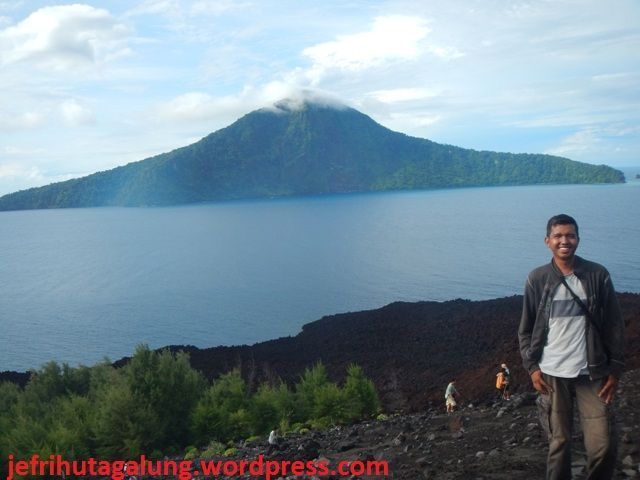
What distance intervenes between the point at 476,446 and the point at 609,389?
3.16 meters

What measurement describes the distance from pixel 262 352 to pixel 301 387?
42.1 ft

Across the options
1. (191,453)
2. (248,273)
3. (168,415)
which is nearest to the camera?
(191,453)

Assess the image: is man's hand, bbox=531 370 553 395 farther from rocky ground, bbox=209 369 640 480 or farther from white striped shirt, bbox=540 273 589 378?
rocky ground, bbox=209 369 640 480

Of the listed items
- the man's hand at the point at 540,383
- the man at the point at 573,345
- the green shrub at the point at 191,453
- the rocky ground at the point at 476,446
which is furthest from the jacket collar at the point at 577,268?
the green shrub at the point at 191,453

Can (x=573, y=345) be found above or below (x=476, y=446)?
Result: above

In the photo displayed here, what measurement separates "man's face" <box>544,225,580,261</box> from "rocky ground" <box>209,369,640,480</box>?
2.19m

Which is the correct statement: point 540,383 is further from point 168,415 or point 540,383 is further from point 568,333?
point 168,415

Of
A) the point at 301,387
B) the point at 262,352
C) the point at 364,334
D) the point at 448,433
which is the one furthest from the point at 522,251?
the point at 448,433

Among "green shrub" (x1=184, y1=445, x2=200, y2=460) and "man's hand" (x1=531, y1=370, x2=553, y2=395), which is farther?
"green shrub" (x1=184, y1=445, x2=200, y2=460)

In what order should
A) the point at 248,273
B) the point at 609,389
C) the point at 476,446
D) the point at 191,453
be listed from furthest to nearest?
the point at 248,273
the point at 191,453
the point at 476,446
the point at 609,389

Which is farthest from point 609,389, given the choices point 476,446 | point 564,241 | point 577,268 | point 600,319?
point 476,446

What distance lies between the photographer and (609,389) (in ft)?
13.7

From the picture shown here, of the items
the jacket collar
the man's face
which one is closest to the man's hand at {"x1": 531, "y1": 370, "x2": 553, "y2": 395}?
the jacket collar

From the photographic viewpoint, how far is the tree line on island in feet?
45.2
